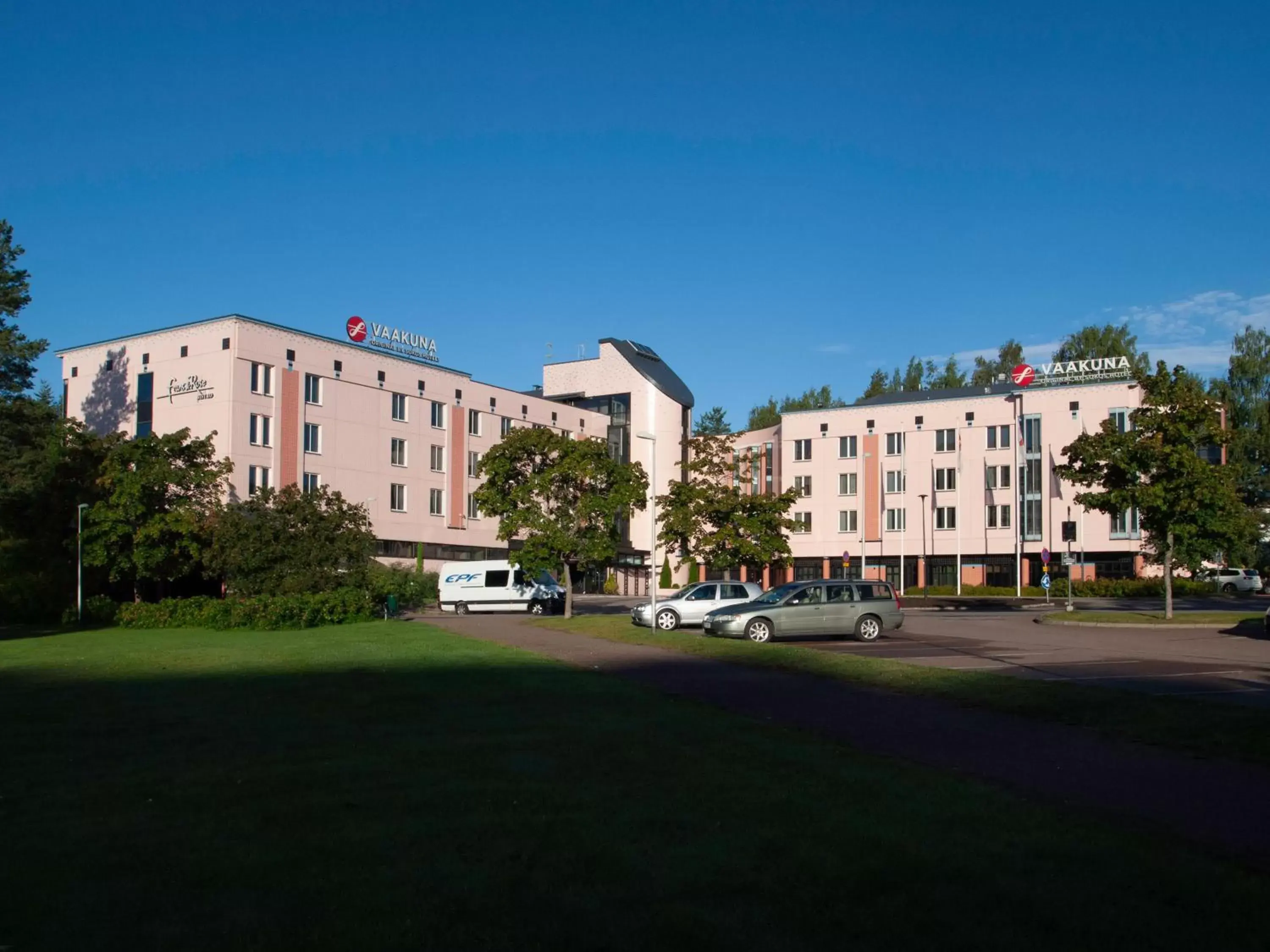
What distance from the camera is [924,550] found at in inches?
3012

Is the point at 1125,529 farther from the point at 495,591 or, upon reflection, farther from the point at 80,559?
the point at 80,559

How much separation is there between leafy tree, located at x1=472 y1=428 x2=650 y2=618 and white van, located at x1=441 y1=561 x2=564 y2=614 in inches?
246

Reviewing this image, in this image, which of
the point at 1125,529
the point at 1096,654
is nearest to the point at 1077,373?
the point at 1125,529

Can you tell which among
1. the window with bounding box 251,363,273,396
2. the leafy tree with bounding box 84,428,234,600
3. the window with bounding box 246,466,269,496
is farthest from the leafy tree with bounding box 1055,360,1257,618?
the window with bounding box 251,363,273,396

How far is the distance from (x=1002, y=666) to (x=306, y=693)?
12748 mm

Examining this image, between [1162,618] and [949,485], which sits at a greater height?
[949,485]

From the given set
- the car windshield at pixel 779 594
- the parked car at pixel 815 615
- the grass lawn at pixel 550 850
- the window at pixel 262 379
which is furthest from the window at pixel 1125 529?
the grass lawn at pixel 550 850

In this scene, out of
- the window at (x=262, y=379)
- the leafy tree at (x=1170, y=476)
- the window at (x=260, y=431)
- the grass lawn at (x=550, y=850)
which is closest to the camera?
the grass lawn at (x=550, y=850)

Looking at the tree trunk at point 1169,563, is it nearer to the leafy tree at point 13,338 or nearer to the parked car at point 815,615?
the parked car at point 815,615

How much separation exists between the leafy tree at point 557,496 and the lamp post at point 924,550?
3984cm

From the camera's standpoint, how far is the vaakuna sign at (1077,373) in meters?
73.5

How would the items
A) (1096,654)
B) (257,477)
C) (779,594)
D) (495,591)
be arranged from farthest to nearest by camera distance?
(257,477), (495,591), (779,594), (1096,654)

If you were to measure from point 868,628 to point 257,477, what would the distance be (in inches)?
1476

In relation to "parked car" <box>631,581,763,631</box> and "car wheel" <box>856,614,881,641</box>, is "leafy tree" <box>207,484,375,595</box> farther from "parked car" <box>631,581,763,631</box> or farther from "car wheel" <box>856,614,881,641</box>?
"car wheel" <box>856,614,881,641</box>
